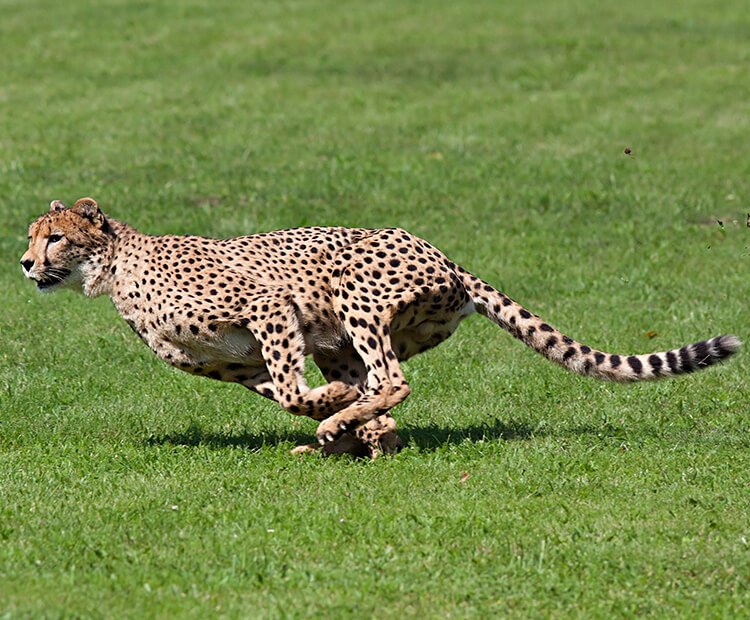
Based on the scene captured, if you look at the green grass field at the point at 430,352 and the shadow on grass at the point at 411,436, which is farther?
the shadow on grass at the point at 411,436

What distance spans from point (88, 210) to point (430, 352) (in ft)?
11.8

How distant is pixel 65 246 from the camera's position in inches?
298

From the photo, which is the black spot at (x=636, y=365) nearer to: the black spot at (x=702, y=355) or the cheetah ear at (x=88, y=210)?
the black spot at (x=702, y=355)

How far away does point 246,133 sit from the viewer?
1691 cm

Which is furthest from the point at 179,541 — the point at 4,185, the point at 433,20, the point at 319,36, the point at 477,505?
the point at 433,20

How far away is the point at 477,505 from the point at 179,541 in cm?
170

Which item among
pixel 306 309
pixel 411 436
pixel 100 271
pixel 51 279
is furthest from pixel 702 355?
pixel 51 279

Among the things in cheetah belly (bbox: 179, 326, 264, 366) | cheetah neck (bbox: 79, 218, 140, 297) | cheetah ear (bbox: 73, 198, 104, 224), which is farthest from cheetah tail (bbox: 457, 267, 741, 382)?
cheetah ear (bbox: 73, 198, 104, 224)

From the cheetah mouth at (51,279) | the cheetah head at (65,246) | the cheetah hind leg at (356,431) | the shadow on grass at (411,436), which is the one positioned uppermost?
the cheetah head at (65,246)

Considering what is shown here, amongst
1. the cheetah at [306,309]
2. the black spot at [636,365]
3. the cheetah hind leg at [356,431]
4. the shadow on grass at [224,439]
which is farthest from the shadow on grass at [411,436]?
the black spot at [636,365]

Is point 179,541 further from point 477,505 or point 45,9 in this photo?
point 45,9

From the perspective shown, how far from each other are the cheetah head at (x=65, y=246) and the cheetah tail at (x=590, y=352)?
2595 mm

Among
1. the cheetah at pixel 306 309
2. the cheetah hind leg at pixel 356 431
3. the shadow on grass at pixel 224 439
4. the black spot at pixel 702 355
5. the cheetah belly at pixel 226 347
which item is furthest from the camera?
the shadow on grass at pixel 224 439

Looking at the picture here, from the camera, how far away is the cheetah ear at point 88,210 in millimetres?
7645
